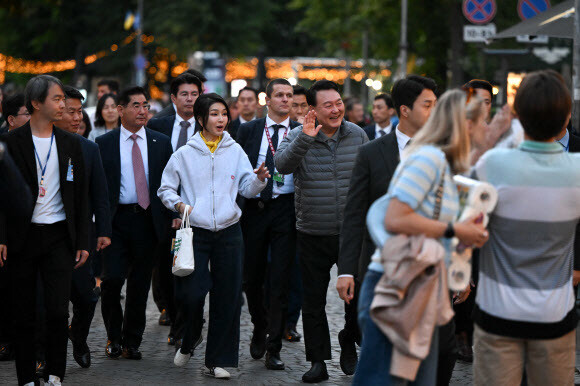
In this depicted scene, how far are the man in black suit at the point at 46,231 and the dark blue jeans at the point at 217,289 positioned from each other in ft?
3.10

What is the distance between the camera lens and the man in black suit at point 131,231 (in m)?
8.54

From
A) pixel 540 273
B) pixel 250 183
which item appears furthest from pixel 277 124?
pixel 540 273

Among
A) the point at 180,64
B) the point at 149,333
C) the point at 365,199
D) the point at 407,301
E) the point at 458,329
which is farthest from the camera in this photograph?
the point at 180,64

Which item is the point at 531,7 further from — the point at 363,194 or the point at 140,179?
the point at 363,194

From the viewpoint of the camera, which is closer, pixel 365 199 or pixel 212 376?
pixel 365 199

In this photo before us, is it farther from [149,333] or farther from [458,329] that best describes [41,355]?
[458,329]

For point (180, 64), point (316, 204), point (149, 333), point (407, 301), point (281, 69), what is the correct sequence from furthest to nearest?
1. point (281, 69)
2. point (180, 64)
3. point (149, 333)
4. point (316, 204)
5. point (407, 301)

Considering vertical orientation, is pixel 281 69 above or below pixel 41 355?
above

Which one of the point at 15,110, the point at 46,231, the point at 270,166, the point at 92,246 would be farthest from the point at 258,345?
the point at 15,110

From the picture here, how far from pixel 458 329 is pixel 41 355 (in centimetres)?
332

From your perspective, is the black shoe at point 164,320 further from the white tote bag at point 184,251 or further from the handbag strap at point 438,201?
the handbag strap at point 438,201

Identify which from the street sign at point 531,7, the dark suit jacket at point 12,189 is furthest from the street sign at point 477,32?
the dark suit jacket at point 12,189

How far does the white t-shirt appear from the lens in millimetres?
6973

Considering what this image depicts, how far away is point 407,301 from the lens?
4.49m
